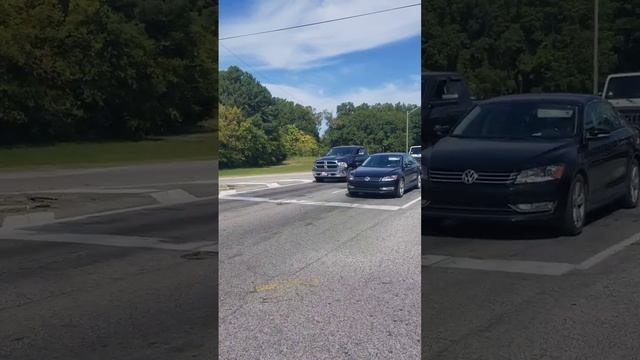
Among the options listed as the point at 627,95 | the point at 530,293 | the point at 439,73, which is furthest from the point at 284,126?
the point at 627,95

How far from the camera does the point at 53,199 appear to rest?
18.5 ft

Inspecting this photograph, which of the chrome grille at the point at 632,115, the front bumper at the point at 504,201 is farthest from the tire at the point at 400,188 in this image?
the chrome grille at the point at 632,115

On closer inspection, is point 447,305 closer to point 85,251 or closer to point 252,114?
point 252,114

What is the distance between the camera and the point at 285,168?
5.44 feet

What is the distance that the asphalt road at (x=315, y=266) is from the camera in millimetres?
1632

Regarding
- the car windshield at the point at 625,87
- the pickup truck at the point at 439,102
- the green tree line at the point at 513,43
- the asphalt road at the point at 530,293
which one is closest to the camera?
the pickup truck at the point at 439,102

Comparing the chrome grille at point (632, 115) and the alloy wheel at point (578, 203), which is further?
the chrome grille at point (632, 115)

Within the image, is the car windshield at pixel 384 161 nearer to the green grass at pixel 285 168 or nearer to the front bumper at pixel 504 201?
the green grass at pixel 285 168

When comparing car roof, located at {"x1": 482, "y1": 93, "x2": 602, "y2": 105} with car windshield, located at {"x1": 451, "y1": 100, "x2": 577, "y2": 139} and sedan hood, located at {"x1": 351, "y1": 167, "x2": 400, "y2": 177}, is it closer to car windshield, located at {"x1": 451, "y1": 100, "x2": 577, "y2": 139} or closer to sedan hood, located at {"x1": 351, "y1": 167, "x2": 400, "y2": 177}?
car windshield, located at {"x1": 451, "y1": 100, "x2": 577, "y2": 139}

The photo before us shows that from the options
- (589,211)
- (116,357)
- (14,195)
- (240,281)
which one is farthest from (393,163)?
(589,211)

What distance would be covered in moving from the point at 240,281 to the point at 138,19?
0.87 meters

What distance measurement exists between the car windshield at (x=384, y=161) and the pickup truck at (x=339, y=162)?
0.01 meters

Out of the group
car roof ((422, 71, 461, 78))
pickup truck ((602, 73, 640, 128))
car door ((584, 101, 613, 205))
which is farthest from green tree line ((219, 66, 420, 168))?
pickup truck ((602, 73, 640, 128))

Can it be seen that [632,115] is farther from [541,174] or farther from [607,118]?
[541,174]
